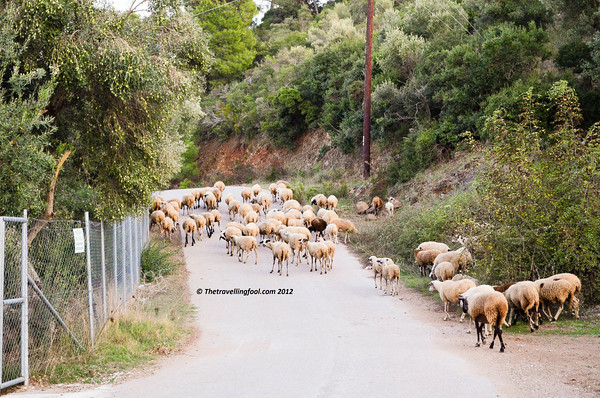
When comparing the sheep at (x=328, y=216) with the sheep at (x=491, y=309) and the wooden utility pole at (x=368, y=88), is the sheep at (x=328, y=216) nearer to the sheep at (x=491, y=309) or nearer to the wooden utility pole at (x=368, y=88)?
the wooden utility pole at (x=368, y=88)

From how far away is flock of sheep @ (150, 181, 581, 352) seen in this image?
446 inches

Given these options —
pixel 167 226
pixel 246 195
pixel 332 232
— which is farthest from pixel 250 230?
pixel 246 195

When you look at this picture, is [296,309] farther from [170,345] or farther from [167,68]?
[167,68]

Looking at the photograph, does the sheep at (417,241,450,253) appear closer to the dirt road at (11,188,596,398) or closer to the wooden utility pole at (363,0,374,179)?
the dirt road at (11,188,596,398)

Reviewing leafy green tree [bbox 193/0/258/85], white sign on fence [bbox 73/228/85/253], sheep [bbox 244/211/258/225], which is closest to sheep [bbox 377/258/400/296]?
sheep [bbox 244/211/258/225]

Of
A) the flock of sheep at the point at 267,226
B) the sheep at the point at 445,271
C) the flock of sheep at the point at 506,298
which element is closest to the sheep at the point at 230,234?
the flock of sheep at the point at 267,226

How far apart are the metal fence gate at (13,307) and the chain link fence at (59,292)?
0.05 feet

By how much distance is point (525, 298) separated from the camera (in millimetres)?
11539

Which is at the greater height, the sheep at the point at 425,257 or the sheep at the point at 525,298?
the sheep at the point at 425,257

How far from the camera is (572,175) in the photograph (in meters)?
13.2

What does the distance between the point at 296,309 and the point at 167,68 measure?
5.92 m

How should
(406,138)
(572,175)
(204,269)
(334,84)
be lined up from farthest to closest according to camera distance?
(334,84) < (406,138) < (204,269) < (572,175)

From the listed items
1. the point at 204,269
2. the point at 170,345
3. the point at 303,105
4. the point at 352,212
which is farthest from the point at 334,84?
the point at 170,345

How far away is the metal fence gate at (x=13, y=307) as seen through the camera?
26.2 feet
